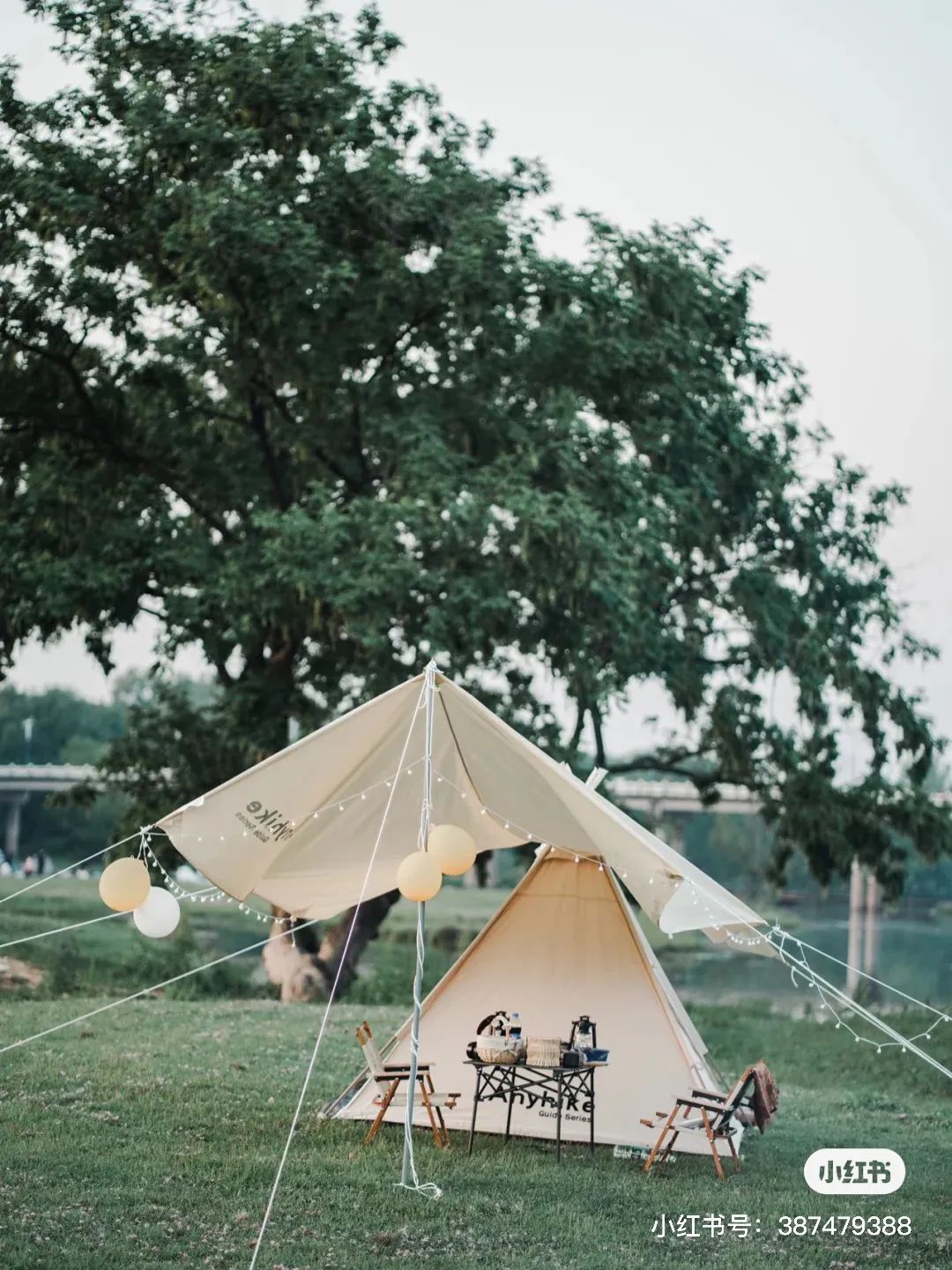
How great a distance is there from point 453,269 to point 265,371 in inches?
93.8

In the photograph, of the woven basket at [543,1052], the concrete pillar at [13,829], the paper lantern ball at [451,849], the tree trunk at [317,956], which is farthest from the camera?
the concrete pillar at [13,829]

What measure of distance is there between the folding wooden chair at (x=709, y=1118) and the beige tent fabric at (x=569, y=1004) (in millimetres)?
176

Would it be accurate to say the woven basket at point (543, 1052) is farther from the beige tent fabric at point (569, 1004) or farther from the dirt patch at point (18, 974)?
the dirt patch at point (18, 974)

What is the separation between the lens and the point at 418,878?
6.89m

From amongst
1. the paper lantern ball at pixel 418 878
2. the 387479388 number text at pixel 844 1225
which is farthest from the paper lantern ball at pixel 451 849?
the 387479388 number text at pixel 844 1225

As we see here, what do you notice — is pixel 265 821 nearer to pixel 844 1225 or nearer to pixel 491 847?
pixel 491 847

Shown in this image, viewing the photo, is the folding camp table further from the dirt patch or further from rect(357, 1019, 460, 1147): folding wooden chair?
the dirt patch

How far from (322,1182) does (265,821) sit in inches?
73.8

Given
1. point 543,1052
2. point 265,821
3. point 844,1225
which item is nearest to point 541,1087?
point 543,1052

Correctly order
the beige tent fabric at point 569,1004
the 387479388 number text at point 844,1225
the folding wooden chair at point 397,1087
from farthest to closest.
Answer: the beige tent fabric at point 569,1004 → the folding wooden chair at point 397,1087 → the 387479388 number text at point 844,1225

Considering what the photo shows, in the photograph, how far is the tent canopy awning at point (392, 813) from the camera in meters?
7.41

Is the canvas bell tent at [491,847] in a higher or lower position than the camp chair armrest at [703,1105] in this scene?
higher

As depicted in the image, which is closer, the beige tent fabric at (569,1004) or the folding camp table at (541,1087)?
the folding camp table at (541,1087)

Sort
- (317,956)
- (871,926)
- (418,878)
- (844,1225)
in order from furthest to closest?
(871,926), (317,956), (418,878), (844,1225)
